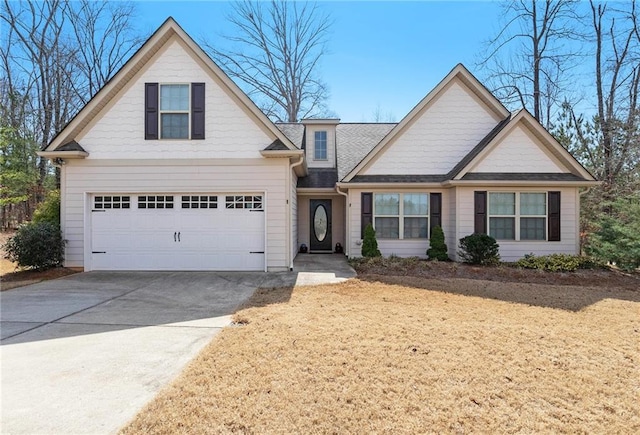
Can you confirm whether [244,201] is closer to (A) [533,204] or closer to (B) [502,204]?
(B) [502,204]

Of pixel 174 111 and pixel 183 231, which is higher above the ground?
pixel 174 111

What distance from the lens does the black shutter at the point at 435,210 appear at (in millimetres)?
11672

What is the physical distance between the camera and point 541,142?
36.2ft

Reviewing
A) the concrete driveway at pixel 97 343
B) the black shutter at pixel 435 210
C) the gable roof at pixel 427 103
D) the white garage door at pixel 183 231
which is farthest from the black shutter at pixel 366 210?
the concrete driveway at pixel 97 343

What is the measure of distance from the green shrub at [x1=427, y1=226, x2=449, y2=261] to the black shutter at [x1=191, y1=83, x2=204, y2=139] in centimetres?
801

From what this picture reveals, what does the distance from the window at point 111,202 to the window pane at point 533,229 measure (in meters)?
12.4

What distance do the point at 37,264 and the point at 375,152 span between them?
10.7m

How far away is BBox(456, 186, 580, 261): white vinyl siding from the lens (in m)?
11.0

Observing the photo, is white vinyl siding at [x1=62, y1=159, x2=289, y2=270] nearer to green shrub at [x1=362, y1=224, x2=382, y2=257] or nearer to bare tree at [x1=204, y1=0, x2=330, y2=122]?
green shrub at [x1=362, y1=224, x2=382, y2=257]

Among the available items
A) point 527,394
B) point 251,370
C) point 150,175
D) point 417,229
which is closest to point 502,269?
point 417,229

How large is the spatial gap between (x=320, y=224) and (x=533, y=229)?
300 inches

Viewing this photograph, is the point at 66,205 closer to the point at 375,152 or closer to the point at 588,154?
the point at 375,152

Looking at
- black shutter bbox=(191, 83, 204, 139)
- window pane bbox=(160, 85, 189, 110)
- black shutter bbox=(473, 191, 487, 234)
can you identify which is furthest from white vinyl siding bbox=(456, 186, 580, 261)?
window pane bbox=(160, 85, 189, 110)

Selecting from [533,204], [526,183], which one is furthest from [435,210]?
[533,204]
